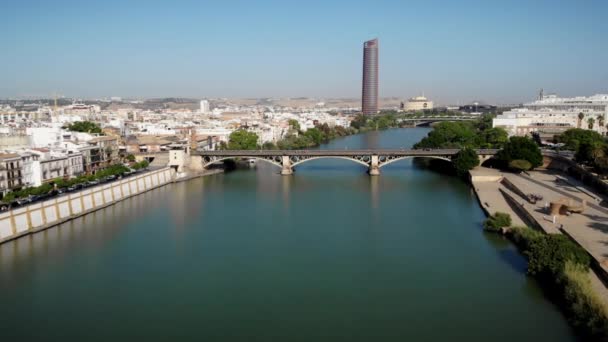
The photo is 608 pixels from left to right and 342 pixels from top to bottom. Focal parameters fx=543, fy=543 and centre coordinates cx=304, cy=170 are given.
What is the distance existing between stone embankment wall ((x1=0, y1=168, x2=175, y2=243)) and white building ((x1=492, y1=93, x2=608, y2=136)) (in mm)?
18370

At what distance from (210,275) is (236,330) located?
73.6 inches

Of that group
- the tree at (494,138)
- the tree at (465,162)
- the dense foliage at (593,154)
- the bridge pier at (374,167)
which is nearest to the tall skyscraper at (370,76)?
the tree at (494,138)

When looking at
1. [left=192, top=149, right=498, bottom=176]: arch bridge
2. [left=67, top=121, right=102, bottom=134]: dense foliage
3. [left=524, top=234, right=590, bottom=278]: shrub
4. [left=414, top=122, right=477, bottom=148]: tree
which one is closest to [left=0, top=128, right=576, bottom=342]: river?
[left=524, top=234, right=590, bottom=278]: shrub

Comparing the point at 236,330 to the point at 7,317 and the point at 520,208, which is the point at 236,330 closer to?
the point at 7,317

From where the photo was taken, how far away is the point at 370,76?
62344mm

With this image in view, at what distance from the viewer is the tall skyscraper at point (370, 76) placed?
62.0 metres

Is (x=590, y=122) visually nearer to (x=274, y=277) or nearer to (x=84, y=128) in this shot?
(x=84, y=128)

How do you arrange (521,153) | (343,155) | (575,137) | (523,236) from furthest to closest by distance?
(575,137) → (343,155) → (521,153) → (523,236)

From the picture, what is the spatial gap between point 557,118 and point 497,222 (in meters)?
20.8

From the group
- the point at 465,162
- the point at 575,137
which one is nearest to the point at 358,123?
the point at 575,137

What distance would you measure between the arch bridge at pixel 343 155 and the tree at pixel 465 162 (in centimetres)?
90

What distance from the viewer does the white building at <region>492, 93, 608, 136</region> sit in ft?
86.2

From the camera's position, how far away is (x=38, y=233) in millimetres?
10156

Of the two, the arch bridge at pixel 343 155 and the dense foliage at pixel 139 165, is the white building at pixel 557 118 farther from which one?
the dense foliage at pixel 139 165
